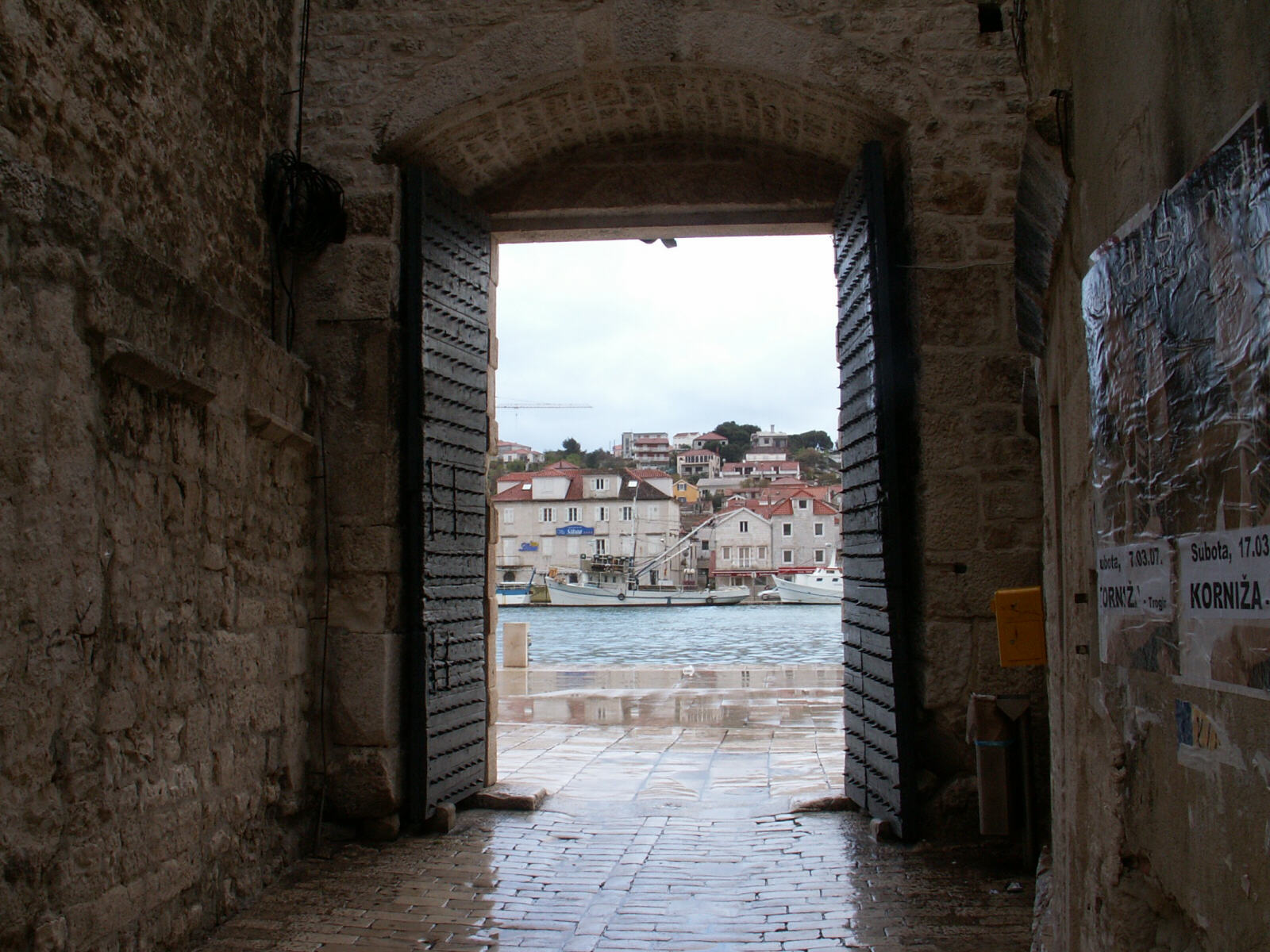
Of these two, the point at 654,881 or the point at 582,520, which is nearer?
the point at 654,881

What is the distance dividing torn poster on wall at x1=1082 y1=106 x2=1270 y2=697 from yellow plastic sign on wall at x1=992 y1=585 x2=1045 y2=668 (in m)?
2.19

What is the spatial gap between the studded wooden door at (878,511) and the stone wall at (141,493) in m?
2.46

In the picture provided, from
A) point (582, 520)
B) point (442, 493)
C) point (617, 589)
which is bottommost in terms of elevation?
point (617, 589)

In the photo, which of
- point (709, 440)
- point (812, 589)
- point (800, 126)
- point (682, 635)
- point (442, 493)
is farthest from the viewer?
point (709, 440)

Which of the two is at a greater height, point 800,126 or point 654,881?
point 800,126

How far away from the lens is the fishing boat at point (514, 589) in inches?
2142

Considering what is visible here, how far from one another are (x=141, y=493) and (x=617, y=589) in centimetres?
5094

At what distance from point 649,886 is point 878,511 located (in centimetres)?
184

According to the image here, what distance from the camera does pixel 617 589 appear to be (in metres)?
53.8

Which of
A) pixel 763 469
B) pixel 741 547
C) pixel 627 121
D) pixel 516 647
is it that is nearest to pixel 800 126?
pixel 627 121

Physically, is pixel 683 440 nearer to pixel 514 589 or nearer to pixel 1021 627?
pixel 514 589

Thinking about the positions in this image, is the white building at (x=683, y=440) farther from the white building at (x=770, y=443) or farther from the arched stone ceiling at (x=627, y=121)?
the arched stone ceiling at (x=627, y=121)

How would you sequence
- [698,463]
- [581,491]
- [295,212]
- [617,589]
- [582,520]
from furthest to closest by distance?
[698,463] < [581,491] < [582,520] < [617,589] < [295,212]

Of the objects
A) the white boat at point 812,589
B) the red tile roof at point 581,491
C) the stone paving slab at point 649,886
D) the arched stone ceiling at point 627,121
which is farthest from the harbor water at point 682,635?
the arched stone ceiling at point 627,121
